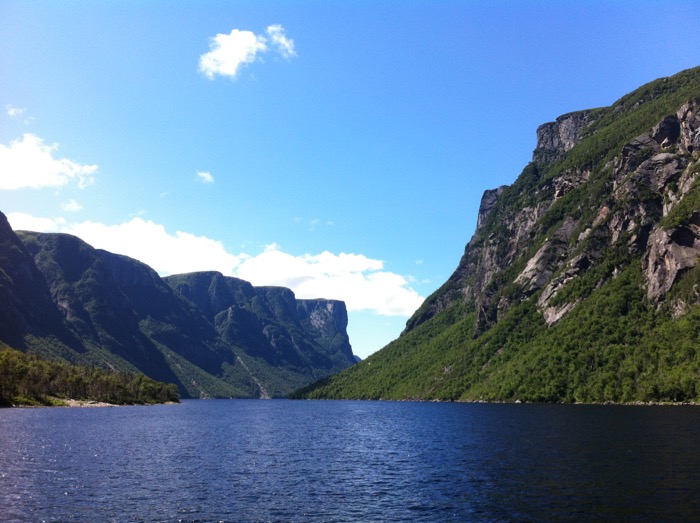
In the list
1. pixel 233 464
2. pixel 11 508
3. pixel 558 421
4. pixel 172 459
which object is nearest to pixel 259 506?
pixel 11 508

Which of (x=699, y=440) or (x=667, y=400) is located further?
(x=667, y=400)

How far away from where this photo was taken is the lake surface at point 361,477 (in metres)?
43.2

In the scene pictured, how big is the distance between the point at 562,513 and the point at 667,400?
15874 centimetres

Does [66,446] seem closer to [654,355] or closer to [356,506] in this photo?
[356,506]

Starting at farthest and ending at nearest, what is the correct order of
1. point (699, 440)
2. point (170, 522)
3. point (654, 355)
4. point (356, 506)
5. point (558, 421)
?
point (654, 355), point (558, 421), point (699, 440), point (356, 506), point (170, 522)

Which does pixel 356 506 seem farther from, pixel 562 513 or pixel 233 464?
pixel 233 464

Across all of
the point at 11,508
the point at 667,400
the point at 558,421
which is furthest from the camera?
the point at 667,400

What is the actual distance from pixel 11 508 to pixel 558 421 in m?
113

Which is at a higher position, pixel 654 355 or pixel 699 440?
pixel 654 355

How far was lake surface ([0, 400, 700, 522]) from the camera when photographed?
4319cm

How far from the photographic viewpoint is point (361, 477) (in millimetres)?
60750

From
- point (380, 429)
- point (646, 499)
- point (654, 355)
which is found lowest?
point (380, 429)

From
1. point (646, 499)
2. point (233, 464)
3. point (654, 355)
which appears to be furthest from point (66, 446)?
point (654, 355)

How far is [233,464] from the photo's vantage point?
70000mm
